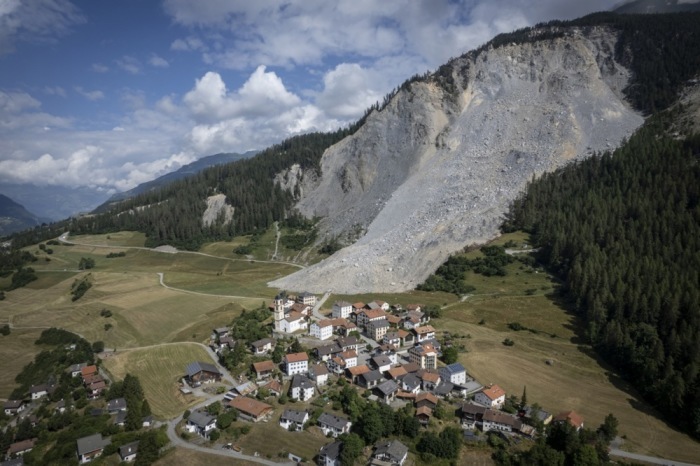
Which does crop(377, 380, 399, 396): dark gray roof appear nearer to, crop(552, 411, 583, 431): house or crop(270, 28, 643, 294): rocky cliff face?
crop(552, 411, 583, 431): house

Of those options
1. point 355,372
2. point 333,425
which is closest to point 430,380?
point 355,372

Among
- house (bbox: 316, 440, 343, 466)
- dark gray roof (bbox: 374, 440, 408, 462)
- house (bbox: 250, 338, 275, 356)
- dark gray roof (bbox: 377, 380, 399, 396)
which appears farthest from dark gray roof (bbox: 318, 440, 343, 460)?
house (bbox: 250, 338, 275, 356)

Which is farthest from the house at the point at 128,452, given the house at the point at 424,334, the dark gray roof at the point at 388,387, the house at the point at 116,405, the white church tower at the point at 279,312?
the house at the point at 424,334

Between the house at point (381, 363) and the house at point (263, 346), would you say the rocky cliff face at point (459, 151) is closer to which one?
the house at point (263, 346)

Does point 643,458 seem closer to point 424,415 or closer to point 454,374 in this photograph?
point 454,374

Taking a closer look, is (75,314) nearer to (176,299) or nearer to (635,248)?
(176,299)

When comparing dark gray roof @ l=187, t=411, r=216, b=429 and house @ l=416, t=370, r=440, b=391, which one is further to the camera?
house @ l=416, t=370, r=440, b=391

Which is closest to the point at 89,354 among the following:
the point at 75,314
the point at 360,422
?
the point at 75,314
